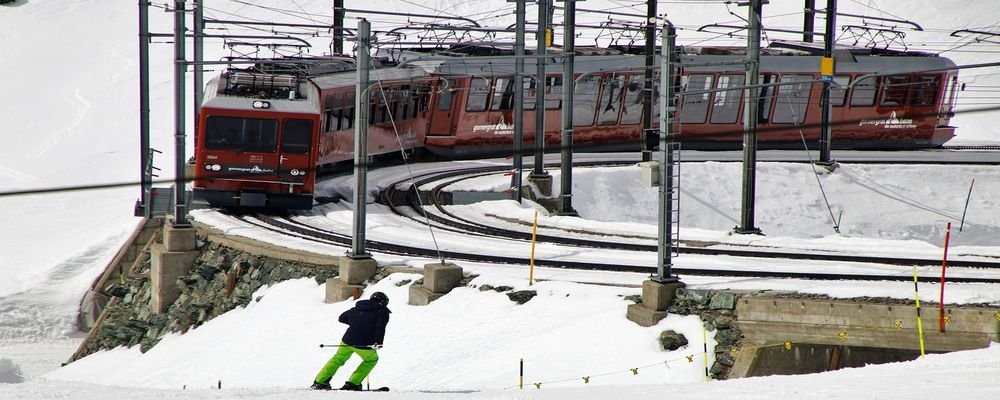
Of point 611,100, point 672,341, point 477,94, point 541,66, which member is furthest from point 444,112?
point 672,341

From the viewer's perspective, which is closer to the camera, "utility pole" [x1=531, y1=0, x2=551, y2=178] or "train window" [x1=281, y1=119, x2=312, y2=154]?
"train window" [x1=281, y1=119, x2=312, y2=154]

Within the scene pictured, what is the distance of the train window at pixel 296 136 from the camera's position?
2703 centimetres

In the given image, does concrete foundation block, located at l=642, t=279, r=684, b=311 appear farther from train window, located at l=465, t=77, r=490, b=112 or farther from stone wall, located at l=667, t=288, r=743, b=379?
train window, located at l=465, t=77, r=490, b=112

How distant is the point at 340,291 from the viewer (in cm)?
2078

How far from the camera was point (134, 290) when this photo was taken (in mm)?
29875

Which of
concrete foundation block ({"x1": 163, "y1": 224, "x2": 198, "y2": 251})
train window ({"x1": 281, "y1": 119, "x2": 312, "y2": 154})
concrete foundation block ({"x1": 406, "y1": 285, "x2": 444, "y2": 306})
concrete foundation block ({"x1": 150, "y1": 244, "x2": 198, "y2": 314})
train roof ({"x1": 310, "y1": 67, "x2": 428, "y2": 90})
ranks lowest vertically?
concrete foundation block ({"x1": 150, "y1": 244, "x2": 198, "y2": 314})

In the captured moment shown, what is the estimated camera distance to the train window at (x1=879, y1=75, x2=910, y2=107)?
42938 mm

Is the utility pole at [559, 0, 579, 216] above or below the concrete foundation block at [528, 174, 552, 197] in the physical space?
above

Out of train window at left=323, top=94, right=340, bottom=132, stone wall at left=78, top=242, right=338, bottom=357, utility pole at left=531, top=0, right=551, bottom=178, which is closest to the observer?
stone wall at left=78, top=242, right=338, bottom=357

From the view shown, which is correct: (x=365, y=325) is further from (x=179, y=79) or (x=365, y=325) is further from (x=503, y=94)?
(x=503, y=94)

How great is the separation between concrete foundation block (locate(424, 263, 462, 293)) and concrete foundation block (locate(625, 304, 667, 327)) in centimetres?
360

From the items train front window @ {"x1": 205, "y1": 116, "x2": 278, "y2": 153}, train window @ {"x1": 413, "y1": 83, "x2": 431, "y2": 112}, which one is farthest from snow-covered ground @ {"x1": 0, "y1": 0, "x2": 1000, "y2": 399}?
train window @ {"x1": 413, "y1": 83, "x2": 431, "y2": 112}

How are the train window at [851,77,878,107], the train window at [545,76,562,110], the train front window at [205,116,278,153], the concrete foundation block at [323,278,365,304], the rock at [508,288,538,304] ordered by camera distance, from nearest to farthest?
the rock at [508,288,538,304], the concrete foundation block at [323,278,365,304], the train front window at [205,116,278,153], the train window at [545,76,562,110], the train window at [851,77,878,107]

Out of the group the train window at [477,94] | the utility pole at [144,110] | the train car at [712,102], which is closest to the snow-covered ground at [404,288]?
the train car at [712,102]
